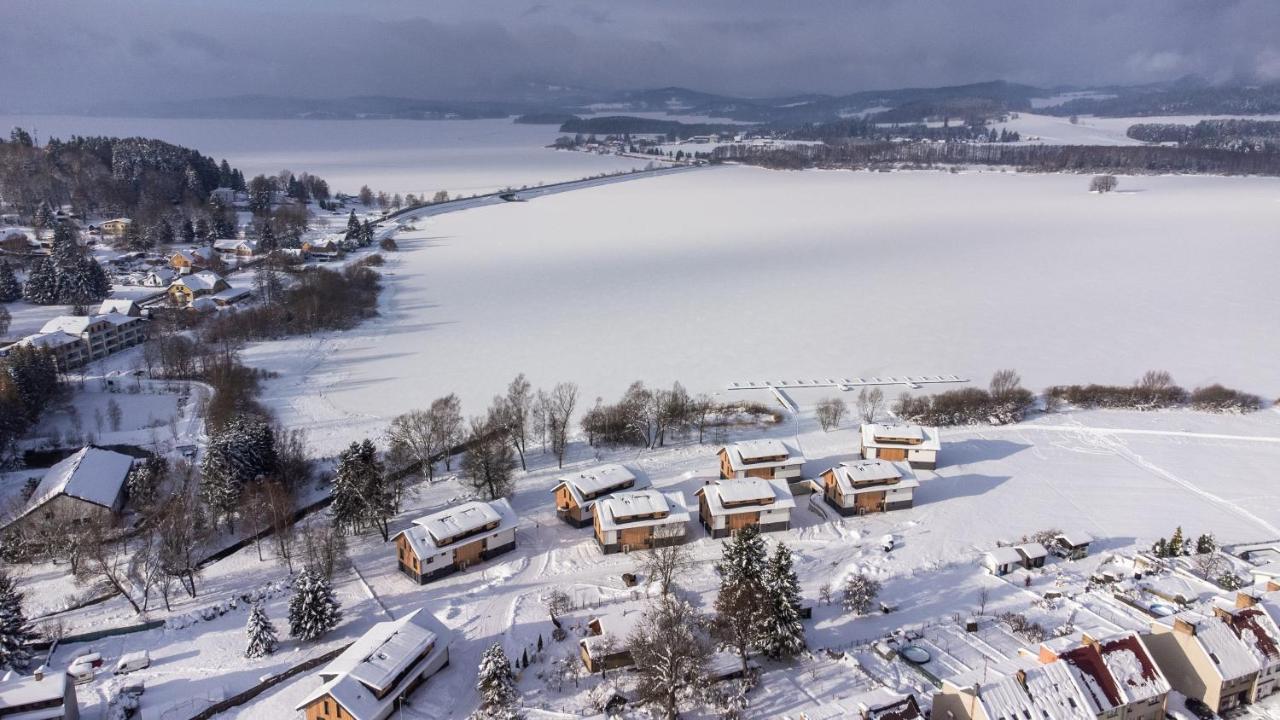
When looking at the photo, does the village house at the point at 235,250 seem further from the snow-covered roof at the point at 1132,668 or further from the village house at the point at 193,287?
the snow-covered roof at the point at 1132,668

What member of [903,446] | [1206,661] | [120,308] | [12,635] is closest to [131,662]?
[12,635]

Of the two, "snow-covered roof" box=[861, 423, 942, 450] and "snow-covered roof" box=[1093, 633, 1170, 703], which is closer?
"snow-covered roof" box=[1093, 633, 1170, 703]

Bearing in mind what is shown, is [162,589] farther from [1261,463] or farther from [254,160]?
[254,160]

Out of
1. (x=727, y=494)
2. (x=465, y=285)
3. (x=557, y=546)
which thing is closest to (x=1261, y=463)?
(x=727, y=494)

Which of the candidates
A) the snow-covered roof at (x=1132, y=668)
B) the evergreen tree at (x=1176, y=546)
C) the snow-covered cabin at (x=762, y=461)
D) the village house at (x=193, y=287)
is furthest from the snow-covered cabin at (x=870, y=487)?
the village house at (x=193, y=287)

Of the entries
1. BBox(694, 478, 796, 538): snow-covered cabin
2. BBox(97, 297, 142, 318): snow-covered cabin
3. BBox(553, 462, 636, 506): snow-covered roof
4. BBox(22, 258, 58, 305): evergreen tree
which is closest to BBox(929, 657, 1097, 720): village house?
BBox(694, 478, 796, 538): snow-covered cabin

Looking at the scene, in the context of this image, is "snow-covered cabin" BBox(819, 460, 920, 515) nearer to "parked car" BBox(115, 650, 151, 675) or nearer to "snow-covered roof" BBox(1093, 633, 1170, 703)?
"snow-covered roof" BBox(1093, 633, 1170, 703)
